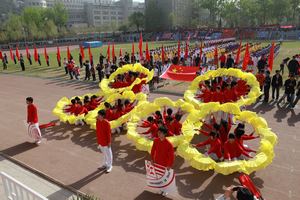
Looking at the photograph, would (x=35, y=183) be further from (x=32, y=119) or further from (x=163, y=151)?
(x=163, y=151)

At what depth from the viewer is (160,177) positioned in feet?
20.9

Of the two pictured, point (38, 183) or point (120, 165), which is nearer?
point (38, 183)

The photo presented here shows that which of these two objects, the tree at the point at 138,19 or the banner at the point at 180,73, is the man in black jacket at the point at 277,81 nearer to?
the banner at the point at 180,73

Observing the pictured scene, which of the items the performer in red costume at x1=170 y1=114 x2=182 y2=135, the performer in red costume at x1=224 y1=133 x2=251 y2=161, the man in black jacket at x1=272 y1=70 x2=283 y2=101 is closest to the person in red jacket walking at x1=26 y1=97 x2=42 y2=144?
the performer in red costume at x1=170 y1=114 x2=182 y2=135

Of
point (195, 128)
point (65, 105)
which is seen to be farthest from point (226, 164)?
point (65, 105)

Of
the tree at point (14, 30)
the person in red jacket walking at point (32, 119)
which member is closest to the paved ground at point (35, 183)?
the person in red jacket walking at point (32, 119)

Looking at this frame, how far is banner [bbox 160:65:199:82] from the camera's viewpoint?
55.9 ft

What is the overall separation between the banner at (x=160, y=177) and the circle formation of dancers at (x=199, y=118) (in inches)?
44.6

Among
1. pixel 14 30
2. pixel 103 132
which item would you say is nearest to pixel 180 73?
pixel 103 132

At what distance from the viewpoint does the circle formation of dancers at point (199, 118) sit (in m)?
7.48

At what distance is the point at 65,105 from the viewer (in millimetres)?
12484

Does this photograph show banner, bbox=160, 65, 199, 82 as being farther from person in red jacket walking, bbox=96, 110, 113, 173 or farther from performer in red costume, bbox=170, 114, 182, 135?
person in red jacket walking, bbox=96, 110, 113, 173

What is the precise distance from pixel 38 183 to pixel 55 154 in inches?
66.9

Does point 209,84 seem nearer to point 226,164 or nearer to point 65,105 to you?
point 226,164
